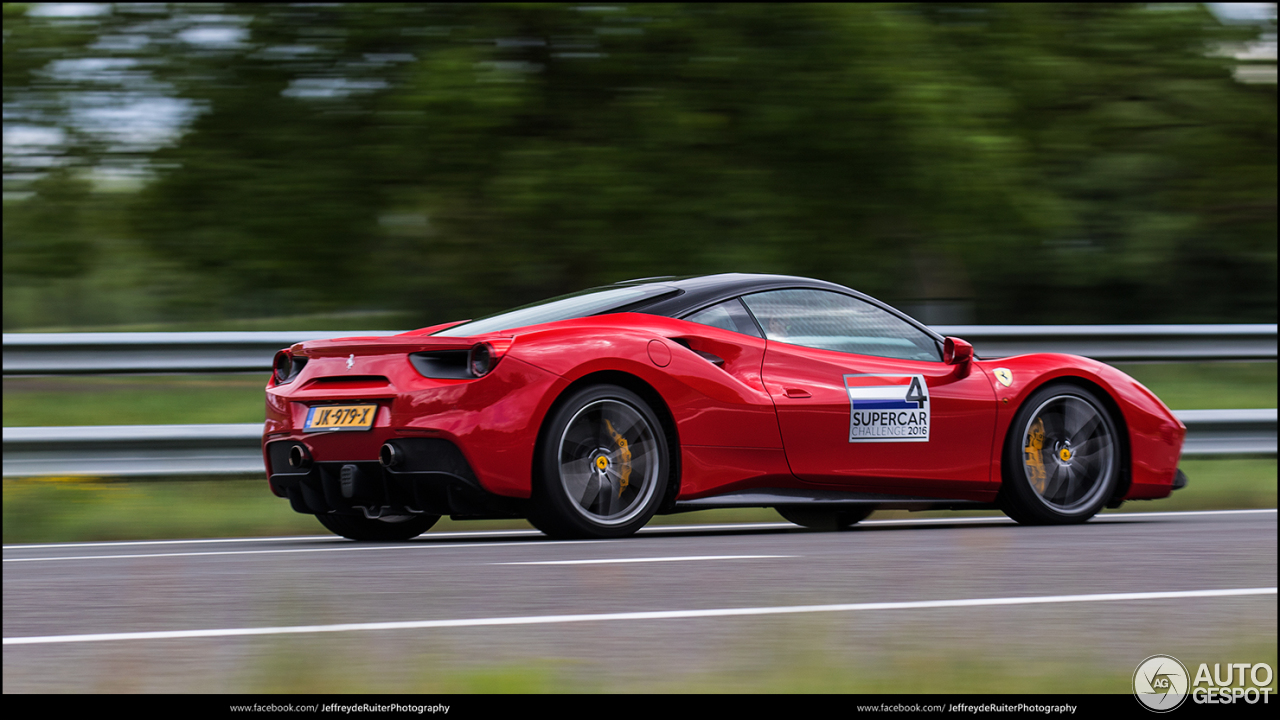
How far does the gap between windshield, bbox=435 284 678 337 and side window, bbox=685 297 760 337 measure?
192mm

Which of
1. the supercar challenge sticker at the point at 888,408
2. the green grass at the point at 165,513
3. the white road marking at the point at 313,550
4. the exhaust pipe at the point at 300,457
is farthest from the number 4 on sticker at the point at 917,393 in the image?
the exhaust pipe at the point at 300,457

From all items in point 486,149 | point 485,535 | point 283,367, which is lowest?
point 485,535

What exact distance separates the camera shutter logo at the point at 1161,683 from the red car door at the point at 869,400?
3380 mm

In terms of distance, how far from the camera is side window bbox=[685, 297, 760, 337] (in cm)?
705

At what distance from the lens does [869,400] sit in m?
7.26

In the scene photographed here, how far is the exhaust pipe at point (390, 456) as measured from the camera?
631 cm

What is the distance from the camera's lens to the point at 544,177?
10273mm

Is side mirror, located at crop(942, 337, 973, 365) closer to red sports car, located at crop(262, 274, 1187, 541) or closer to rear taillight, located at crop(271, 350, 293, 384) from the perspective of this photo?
red sports car, located at crop(262, 274, 1187, 541)

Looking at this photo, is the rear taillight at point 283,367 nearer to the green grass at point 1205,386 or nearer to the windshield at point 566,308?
the windshield at point 566,308

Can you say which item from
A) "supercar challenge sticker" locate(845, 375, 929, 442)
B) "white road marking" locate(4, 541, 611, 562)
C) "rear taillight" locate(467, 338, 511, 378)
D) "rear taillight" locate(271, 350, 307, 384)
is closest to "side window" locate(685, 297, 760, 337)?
"supercar challenge sticker" locate(845, 375, 929, 442)

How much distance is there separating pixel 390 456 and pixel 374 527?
1.14 metres

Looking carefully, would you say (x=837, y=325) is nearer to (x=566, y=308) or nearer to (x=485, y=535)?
(x=566, y=308)
